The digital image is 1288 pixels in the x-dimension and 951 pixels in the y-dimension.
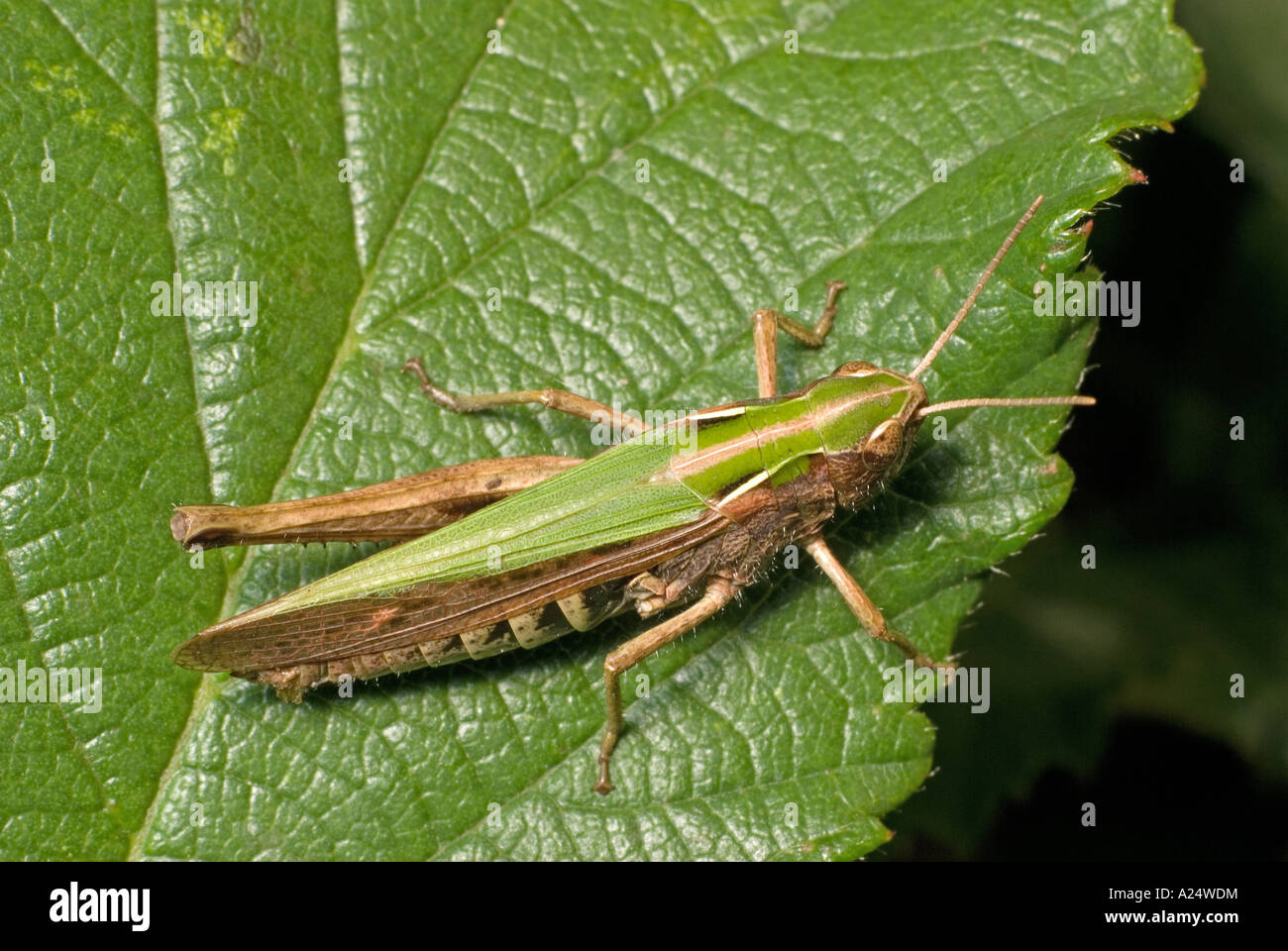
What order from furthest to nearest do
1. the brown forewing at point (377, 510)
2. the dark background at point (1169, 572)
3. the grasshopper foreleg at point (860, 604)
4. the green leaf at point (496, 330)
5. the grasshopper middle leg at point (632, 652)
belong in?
the dark background at point (1169, 572) → the grasshopper foreleg at point (860, 604) → the grasshopper middle leg at point (632, 652) → the green leaf at point (496, 330) → the brown forewing at point (377, 510)

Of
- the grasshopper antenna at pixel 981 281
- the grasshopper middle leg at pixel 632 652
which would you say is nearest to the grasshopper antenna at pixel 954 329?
the grasshopper antenna at pixel 981 281

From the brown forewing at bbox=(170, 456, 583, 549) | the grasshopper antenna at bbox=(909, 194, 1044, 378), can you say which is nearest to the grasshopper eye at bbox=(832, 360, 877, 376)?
the grasshopper antenna at bbox=(909, 194, 1044, 378)

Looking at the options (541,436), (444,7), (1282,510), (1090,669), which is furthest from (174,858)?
(1282,510)

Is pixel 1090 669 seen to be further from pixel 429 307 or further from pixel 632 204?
pixel 429 307

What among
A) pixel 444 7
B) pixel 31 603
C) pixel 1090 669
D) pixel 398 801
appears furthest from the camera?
pixel 1090 669

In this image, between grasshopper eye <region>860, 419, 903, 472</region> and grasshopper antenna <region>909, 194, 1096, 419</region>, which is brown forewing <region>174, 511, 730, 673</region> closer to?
grasshopper eye <region>860, 419, 903, 472</region>

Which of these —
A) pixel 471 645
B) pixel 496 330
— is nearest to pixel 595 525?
pixel 471 645

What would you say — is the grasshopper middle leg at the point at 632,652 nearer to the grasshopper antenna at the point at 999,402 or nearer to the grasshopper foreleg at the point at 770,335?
the grasshopper foreleg at the point at 770,335
